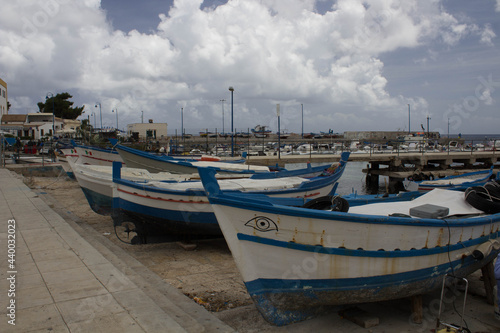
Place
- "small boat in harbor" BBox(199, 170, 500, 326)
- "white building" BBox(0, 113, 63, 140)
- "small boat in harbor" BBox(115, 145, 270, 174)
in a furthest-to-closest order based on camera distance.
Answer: "white building" BBox(0, 113, 63, 140)
"small boat in harbor" BBox(115, 145, 270, 174)
"small boat in harbor" BBox(199, 170, 500, 326)

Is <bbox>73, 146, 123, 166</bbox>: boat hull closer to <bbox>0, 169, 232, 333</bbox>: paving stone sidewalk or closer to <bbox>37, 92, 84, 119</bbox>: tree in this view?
<bbox>0, 169, 232, 333</bbox>: paving stone sidewalk

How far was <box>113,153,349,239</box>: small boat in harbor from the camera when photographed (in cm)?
926

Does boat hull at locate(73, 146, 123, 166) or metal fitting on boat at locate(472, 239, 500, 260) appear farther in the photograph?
boat hull at locate(73, 146, 123, 166)

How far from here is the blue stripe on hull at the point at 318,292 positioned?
5102mm

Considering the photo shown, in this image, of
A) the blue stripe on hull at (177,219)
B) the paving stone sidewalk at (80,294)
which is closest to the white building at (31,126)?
the blue stripe on hull at (177,219)

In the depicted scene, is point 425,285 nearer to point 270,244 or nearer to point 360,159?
point 270,244

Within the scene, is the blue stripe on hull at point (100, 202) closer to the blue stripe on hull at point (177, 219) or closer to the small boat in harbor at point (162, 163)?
the blue stripe on hull at point (177, 219)

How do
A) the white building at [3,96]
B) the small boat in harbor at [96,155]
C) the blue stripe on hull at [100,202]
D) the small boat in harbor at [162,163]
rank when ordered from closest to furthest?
the blue stripe on hull at [100,202]
the small boat in harbor at [162,163]
the small boat in harbor at [96,155]
the white building at [3,96]

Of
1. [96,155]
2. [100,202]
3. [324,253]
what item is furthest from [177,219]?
[96,155]

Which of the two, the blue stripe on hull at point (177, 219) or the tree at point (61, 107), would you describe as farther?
the tree at point (61, 107)

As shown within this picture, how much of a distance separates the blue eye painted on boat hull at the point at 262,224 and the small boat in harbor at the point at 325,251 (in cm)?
1

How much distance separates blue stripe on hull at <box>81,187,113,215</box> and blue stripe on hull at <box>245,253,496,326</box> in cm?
812

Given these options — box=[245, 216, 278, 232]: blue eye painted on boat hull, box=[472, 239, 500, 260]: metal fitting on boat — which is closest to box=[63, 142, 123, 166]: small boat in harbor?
box=[245, 216, 278, 232]: blue eye painted on boat hull

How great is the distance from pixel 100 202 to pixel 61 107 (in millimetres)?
74486
